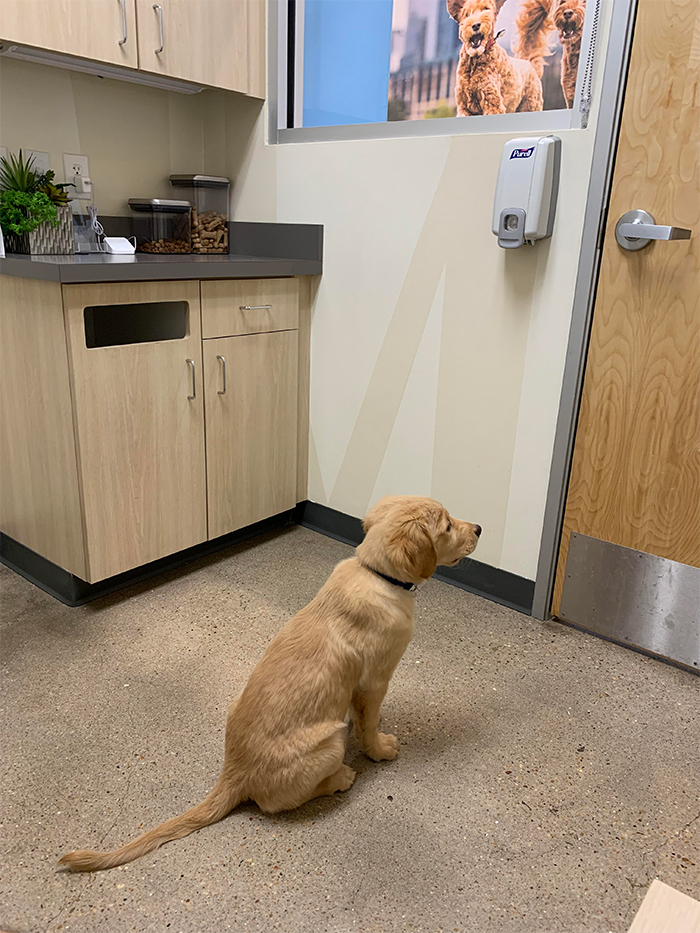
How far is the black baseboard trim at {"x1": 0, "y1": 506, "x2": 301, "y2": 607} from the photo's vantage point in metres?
2.23

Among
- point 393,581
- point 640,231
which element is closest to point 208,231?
point 640,231

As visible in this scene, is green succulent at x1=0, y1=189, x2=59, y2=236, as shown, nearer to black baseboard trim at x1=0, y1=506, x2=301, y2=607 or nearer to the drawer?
the drawer

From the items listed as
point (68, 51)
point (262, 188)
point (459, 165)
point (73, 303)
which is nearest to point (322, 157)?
point (262, 188)

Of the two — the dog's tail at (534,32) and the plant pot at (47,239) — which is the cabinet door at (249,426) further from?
the dog's tail at (534,32)

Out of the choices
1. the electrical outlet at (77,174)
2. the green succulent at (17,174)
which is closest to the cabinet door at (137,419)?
the green succulent at (17,174)

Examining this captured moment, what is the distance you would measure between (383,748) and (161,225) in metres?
2.13

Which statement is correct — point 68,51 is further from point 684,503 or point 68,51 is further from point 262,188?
point 684,503

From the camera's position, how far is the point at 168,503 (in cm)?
230

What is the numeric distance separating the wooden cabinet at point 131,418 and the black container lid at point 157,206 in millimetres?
559

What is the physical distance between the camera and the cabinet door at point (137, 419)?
6.53 feet

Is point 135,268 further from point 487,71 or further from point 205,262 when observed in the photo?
point 487,71

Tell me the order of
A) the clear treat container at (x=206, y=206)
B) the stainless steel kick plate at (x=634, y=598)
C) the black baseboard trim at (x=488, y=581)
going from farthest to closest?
the clear treat container at (x=206, y=206)
the black baseboard trim at (x=488, y=581)
the stainless steel kick plate at (x=634, y=598)

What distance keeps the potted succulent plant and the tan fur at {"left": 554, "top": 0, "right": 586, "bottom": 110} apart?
1684 mm

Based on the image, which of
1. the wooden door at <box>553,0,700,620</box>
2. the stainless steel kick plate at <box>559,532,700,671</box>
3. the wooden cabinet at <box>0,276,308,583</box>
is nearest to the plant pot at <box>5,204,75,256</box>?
the wooden cabinet at <box>0,276,308,583</box>
